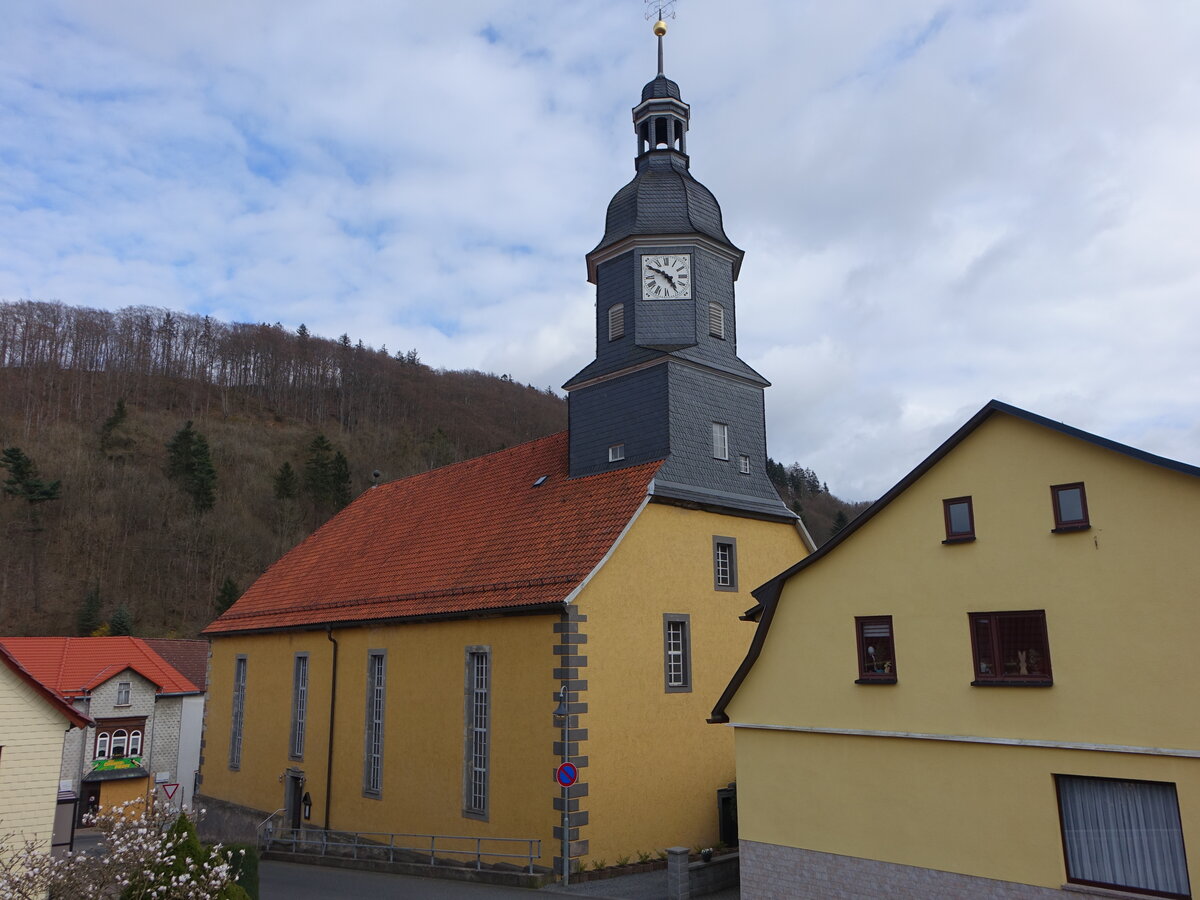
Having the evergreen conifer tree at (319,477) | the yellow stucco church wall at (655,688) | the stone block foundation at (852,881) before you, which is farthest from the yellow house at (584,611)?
the evergreen conifer tree at (319,477)

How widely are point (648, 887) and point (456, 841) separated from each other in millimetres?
4617

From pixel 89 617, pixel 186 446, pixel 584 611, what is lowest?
pixel 584 611

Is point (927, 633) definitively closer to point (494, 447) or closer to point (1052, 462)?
point (1052, 462)

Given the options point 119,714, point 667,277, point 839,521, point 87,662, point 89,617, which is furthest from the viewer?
point 839,521

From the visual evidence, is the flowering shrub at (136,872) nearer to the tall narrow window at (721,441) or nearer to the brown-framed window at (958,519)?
the brown-framed window at (958,519)

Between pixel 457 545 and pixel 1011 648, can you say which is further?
pixel 457 545

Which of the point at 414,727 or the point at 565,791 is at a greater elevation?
the point at 414,727

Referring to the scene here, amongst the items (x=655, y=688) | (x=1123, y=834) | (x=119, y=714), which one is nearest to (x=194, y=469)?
(x=119, y=714)

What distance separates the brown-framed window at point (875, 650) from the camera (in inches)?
482

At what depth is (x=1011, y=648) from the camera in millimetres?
11125

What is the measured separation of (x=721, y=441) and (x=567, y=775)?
870cm

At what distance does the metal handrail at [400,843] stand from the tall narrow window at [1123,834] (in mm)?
9380

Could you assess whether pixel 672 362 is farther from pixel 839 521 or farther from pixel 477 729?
pixel 839 521

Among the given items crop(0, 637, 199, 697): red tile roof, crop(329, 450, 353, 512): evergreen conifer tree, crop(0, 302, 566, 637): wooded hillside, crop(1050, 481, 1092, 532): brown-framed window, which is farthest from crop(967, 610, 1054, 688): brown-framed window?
crop(329, 450, 353, 512): evergreen conifer tree
